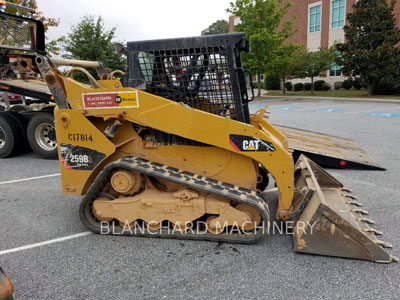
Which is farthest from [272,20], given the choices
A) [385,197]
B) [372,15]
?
[385,197]

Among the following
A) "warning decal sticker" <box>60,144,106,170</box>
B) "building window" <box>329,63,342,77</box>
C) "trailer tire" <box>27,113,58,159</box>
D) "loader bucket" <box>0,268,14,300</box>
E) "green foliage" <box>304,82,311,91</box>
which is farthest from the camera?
"green foliage" <box>304,82,311,91</box>

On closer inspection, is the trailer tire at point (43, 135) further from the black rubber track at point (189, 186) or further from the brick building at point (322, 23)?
the brick building at point (322, 23)

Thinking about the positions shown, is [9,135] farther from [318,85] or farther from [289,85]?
[289,85]

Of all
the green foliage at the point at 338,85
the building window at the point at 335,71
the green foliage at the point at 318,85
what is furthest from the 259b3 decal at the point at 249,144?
the building window at the point at 335,71

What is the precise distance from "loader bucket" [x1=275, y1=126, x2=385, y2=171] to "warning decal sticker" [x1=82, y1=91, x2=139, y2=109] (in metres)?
3.20

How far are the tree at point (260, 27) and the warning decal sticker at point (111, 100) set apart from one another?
23.3m

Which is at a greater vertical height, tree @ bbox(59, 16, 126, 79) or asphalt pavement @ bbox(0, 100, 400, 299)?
tree @ bbox(59, 16, 126, 79)

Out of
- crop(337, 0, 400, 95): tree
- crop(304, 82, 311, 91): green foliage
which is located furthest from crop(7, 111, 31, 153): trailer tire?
crop(304, 82, 311, 91): green foliage

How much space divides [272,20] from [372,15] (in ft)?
23.7

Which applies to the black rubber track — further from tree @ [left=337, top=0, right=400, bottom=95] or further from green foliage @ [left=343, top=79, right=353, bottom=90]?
green foliage @ [left=343, top=79, right=353, bottom=90]

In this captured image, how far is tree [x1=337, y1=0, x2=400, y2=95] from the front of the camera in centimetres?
2355

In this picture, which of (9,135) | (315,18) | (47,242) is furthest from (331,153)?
(315,18)

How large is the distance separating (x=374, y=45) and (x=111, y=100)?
26282 millimetres

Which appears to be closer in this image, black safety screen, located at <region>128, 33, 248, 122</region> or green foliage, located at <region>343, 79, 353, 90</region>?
black safety screen, located at <region>128, 33, 248, 122</region>
